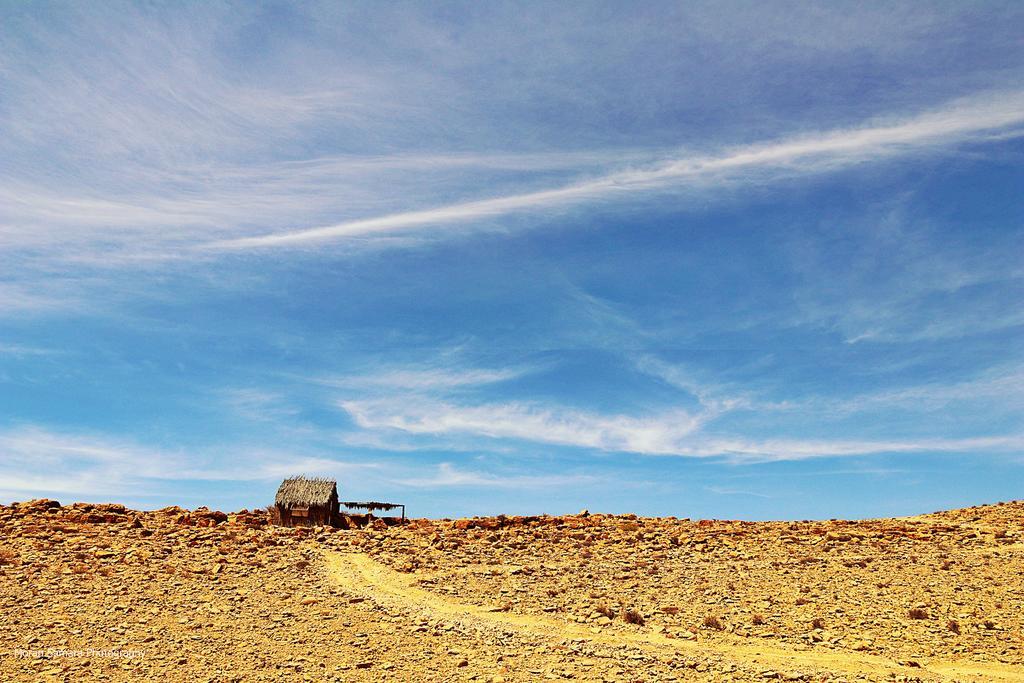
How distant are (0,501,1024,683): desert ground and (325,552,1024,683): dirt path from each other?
8 centimetres

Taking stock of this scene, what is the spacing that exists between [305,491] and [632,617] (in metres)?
28.6

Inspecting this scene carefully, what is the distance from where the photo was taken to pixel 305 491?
46406 millimetres

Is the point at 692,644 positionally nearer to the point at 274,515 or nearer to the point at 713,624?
the point at 713,624

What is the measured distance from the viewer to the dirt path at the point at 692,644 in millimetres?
18891

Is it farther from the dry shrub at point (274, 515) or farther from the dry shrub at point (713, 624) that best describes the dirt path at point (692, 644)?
the dry shrub at point (274, 515)

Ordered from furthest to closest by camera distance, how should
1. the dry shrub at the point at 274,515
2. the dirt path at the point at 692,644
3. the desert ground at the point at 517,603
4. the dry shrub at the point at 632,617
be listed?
the dry shrub at the point at 274,515
the dry shrub at the point at 632,617
the desert ground at the point at 517,603
the dirt path at the point at 692,644

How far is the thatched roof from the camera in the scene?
150ft

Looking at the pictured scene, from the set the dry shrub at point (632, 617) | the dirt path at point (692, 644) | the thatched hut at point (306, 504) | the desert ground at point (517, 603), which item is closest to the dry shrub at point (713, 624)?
the desert ground at point (517, 603)

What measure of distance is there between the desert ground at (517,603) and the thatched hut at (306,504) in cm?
733

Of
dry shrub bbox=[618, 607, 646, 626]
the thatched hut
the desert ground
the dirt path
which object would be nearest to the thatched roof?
the thatched hut

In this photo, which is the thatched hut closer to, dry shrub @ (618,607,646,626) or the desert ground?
the desert ground

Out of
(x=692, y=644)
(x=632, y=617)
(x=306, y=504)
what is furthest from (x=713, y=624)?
(x=306, y=504)

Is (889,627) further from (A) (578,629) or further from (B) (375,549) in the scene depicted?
(B) (375,549)

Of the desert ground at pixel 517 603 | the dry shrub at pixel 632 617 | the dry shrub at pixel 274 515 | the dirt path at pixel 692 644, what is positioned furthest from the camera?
the dry shrub at pixel 274 515
